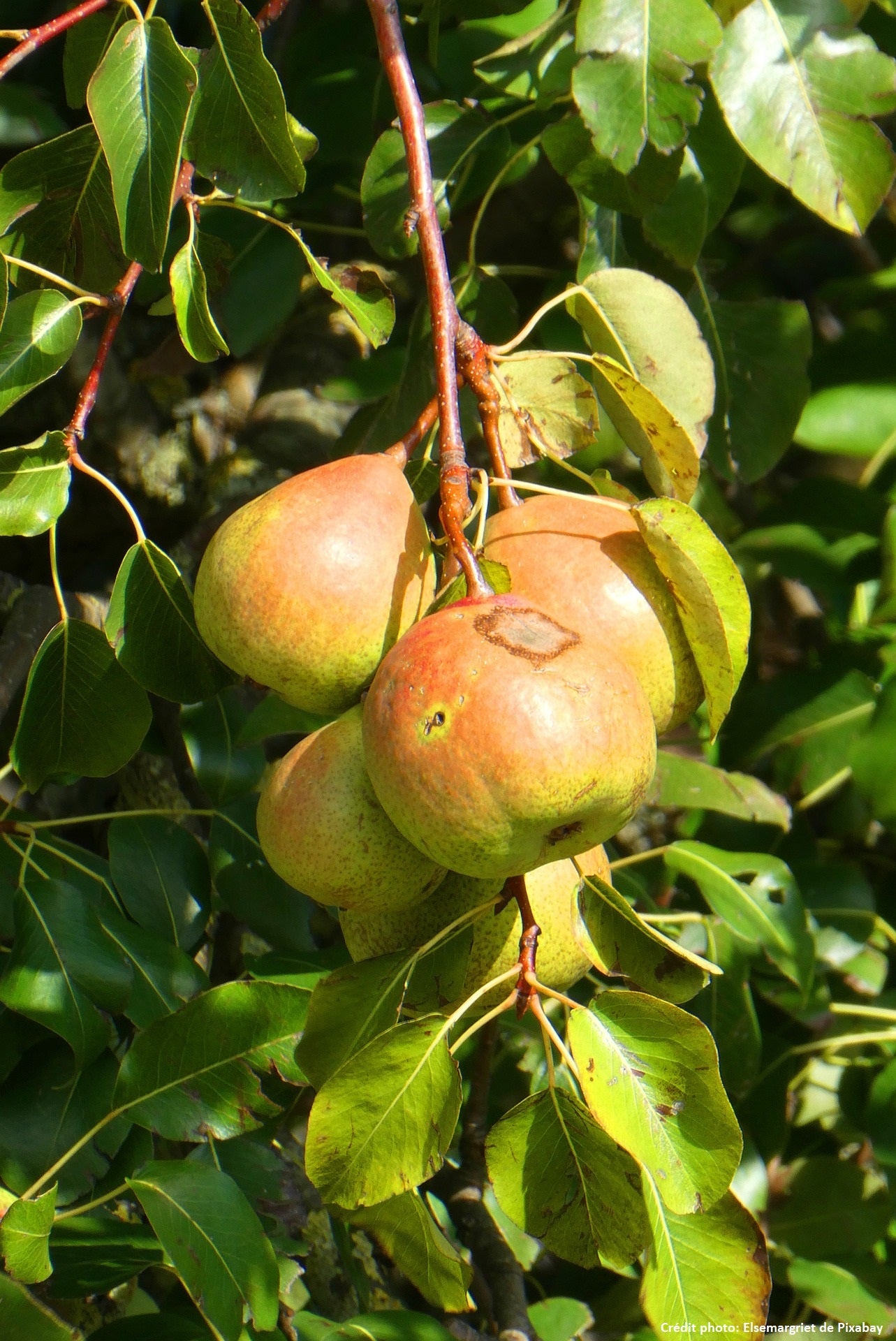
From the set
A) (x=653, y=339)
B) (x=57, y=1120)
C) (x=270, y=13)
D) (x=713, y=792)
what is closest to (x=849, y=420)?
(x=713, y=792)

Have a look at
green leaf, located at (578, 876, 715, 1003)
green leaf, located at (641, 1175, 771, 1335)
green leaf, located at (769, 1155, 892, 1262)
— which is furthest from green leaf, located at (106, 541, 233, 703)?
green leaf, located at (769, 1155, 892, 1262)

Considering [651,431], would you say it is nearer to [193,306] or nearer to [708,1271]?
[193,306]

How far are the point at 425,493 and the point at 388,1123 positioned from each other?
1.60 ft

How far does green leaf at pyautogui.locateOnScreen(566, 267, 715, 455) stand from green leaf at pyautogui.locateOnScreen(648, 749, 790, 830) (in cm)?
54

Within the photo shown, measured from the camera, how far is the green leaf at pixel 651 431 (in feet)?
2.62

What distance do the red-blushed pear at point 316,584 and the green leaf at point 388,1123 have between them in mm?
230

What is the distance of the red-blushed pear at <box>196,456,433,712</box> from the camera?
731 mm

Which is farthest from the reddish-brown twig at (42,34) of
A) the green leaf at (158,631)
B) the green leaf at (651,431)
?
the green leaf at (651,431)

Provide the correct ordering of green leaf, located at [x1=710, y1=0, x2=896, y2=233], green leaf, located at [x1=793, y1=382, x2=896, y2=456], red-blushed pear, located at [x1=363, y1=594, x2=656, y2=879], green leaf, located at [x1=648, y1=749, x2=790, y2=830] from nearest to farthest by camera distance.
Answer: red-blushed pear, located at [x1=363, y1=594, x2=656, y2=879], green leaf, located at [x1=710, y1=0, x2=896, y2=233], green leaf, located at [x1=648, y1=749, x2=790, y2=830], green leaf, located at [x1=793, y1=382, x2=896, y2=456]

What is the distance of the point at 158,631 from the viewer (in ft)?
2.85

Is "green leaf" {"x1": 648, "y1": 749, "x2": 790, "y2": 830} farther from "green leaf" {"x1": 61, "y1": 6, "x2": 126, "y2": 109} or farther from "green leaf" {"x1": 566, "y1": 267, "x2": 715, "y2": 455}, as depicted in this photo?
"green leaf" {"x1": 61, "y1": 6, "x2": 126, "y2": 109}

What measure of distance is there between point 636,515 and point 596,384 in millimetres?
173

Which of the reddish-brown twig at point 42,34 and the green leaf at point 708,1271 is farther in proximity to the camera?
the reddish-brown twig at point 42,34

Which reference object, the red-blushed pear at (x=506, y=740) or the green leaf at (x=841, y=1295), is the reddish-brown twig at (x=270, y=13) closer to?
the red-blushed pear at (x=506, y=740)
